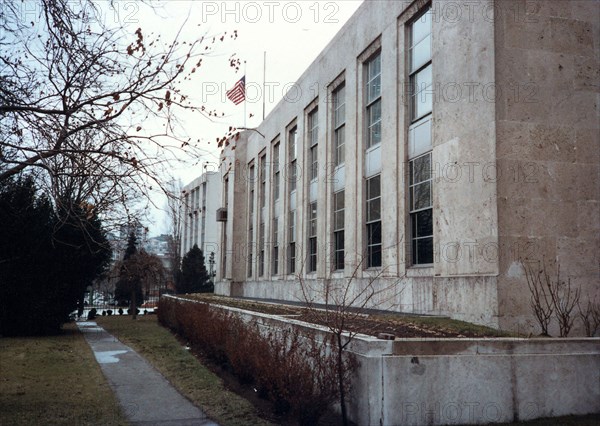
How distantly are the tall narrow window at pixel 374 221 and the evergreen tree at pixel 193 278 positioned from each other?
133 feet

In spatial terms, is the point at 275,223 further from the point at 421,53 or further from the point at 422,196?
the point at 421,53

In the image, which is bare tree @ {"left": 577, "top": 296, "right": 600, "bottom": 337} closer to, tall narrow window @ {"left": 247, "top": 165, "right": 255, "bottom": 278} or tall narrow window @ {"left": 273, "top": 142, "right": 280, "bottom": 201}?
tall narrow window @ {"left": 273, "top": 142, "right": 280, "bottom": 201}

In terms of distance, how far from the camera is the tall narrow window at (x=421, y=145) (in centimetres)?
1376

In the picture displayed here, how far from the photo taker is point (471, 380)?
24.6ft

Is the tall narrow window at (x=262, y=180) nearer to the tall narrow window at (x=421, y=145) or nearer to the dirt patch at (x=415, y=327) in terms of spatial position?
the tall narrow window at (x=421, y=145)

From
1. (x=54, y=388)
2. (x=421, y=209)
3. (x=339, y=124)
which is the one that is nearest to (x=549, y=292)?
(x=421, y=209)

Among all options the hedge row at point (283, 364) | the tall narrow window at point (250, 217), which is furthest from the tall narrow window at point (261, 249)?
the hedge row at point (283, 364)

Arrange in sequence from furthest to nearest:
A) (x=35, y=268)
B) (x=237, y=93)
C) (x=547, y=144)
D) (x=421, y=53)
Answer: (x=237, y=93), (x=35, y=268), (x=421, y=53), (x=547, y=144)

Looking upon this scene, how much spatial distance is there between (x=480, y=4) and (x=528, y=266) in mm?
5100

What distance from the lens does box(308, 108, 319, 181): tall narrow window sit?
2309cm

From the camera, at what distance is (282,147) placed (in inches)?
1074

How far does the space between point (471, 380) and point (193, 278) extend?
50.1 m

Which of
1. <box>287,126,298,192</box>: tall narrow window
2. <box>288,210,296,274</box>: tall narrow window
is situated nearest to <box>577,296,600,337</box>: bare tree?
<box>288,210,296,274</box>: tall narrow window

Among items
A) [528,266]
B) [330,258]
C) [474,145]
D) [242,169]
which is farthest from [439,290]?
[242,169]
